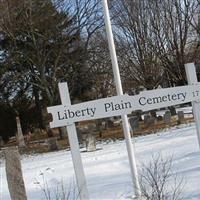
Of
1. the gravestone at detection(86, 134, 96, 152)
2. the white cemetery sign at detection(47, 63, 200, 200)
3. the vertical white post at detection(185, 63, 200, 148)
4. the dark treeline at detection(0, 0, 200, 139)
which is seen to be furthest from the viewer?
the dark treeline at detection(0, 0, 200, 139)

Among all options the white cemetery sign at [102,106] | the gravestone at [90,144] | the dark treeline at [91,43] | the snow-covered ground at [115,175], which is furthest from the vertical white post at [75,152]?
the dark treeline at [91,43]

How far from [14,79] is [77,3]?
6846 mm

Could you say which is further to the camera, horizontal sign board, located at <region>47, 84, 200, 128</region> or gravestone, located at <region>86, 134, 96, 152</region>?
gravestone, located at <region>86, 134, 96, 152</region>

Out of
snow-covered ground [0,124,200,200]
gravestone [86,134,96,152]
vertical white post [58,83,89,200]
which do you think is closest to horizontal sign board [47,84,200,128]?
vertical white post [58,83,89,200]

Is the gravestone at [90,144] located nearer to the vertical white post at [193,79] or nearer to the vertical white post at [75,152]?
the vertical white post at [193,79]

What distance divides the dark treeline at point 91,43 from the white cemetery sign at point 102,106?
28.4m

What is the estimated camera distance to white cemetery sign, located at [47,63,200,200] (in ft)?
26.7

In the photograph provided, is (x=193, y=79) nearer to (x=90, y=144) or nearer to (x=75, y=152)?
(x=75, y=152)

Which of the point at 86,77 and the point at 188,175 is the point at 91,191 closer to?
the point at 188,175

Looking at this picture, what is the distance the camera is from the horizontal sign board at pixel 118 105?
320 inches

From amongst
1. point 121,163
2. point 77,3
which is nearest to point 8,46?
point 77,3

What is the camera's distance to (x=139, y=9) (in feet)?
123

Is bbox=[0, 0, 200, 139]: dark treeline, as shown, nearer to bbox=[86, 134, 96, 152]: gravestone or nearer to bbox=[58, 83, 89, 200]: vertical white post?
bbox=[86, 134, 96, 152]: gravestone

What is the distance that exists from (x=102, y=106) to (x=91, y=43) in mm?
31983
